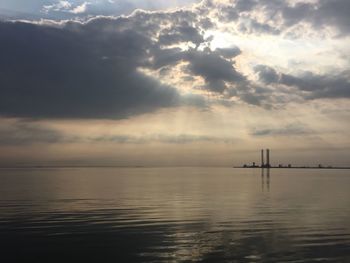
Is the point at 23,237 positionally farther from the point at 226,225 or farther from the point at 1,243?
the point at 226,225

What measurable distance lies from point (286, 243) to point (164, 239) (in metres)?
8.04

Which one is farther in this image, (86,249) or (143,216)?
(143,216)

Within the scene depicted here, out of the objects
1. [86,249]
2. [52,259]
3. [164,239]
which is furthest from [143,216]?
[52,259]

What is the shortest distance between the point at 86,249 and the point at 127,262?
4268 mm

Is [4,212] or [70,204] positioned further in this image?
[70,204]

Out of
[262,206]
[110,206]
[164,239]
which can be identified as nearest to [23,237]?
[164,239]

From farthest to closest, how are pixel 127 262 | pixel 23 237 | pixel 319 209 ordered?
1. pixel 319 209
2. pixel 23 237
3. pixel 127 262

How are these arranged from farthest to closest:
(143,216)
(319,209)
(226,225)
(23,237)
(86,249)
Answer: (319,209), (143,216), (226,225), (23,237), (86,249)

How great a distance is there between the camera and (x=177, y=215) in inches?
1730

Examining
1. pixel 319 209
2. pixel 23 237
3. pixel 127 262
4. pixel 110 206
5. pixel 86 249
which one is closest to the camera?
pixel 127 262

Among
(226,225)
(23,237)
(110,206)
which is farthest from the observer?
(110,206)

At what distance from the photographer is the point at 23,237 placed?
99.3 feet

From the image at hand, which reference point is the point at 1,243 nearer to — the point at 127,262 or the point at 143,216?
the point at 127,262

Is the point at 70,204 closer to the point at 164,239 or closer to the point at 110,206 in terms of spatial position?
the point at 110,206
